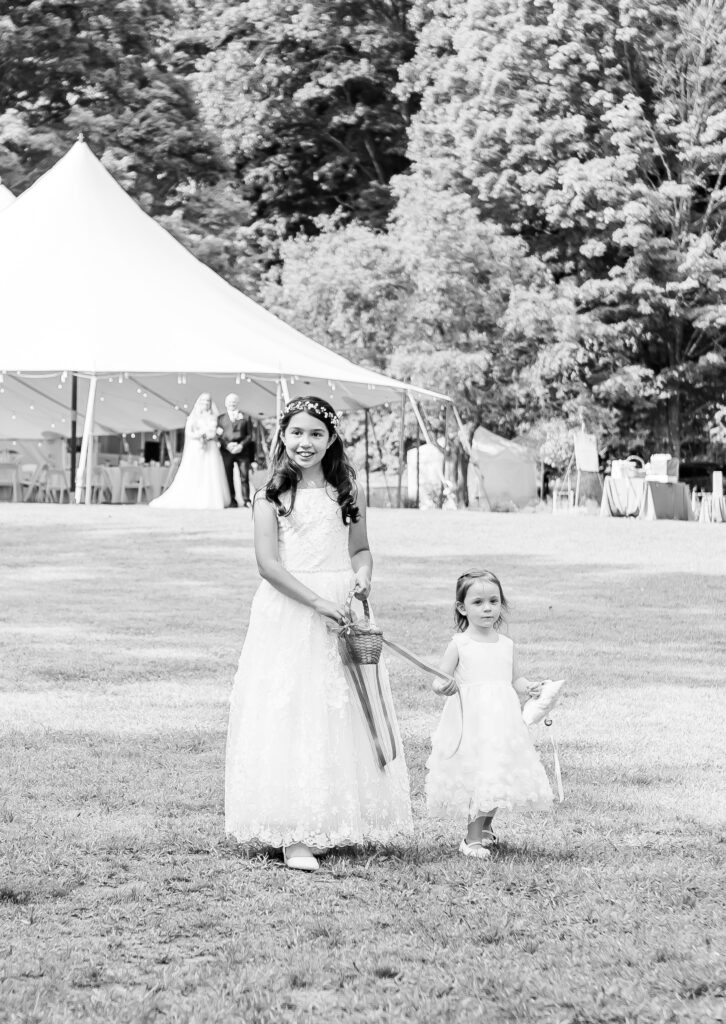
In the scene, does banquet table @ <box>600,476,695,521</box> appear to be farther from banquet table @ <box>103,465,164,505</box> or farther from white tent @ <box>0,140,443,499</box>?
banquet table @ <box>103,465,164,505</box>

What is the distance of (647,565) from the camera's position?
53.8 feet

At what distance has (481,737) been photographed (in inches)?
199

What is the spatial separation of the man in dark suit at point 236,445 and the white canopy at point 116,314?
902mm

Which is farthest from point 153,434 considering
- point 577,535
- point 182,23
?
point 577,535

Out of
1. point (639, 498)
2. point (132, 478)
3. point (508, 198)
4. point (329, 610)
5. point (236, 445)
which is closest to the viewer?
point (329, 610)

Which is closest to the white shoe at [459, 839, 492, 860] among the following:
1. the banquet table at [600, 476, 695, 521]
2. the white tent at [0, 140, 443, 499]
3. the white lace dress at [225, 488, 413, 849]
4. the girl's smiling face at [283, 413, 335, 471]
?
the white lace dress at [225, 488, 413, 849]

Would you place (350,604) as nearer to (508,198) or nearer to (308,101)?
(508,198)

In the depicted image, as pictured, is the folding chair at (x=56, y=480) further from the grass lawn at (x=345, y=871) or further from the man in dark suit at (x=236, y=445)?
the grass lawn at (x=345, y=871)

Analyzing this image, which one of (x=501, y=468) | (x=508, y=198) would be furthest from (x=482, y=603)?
(x=508, y=198)

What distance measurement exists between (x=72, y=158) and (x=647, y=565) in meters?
16.4

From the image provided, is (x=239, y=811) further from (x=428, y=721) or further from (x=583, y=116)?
(x=583, y=116)

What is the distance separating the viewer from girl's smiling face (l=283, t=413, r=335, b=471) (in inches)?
203

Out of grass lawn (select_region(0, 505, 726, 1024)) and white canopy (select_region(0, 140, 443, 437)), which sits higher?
white canopy (select_region(0, 140, 443, 437))

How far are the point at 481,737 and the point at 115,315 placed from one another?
22148 millimetres
